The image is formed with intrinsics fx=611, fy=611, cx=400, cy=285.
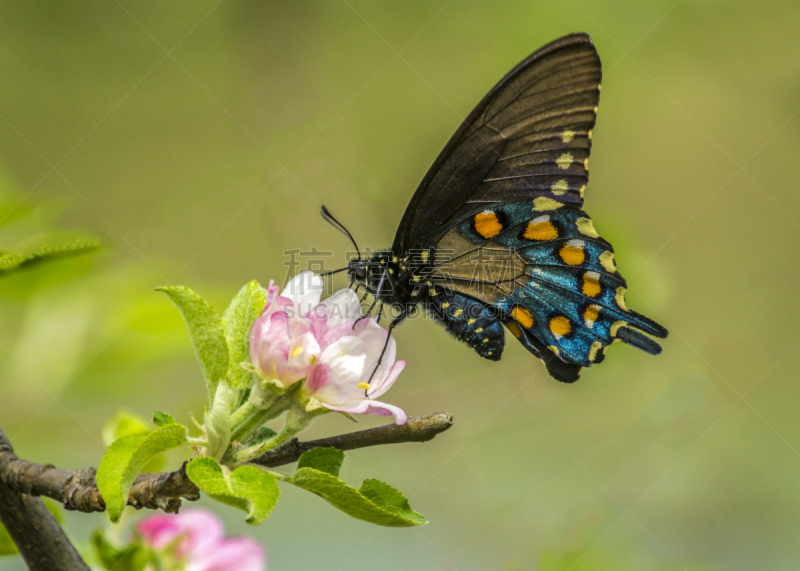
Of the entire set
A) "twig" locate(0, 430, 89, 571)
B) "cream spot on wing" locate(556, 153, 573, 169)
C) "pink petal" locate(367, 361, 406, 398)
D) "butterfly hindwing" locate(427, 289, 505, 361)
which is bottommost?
"twig" locate(0, 430, 89, 571)

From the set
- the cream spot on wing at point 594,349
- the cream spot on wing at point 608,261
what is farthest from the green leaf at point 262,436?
the cream spot on wing at point 608,261

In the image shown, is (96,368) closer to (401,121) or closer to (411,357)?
(411,357)

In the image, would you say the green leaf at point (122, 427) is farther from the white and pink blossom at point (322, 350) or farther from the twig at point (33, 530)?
the white and pink blossom at point (322, 350)

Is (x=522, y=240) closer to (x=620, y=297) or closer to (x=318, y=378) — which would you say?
(x=620, y=297)

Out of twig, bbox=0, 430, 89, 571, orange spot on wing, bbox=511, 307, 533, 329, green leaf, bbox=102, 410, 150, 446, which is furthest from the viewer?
orange spot on wing, bbox=511, 307, 533, 329

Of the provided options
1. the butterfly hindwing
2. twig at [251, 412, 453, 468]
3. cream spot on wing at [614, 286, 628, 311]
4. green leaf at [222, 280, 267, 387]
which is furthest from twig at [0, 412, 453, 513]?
cream spot on wing at [614, 286, 628, 311]

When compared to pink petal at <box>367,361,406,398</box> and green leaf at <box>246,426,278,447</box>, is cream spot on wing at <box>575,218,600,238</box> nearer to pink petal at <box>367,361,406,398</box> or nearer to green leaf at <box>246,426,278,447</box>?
pink petal at <box>367,361,406,398</box>

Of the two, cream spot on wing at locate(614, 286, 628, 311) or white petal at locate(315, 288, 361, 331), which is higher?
cream spot on wing at locate(614, 286, 628, 311)
